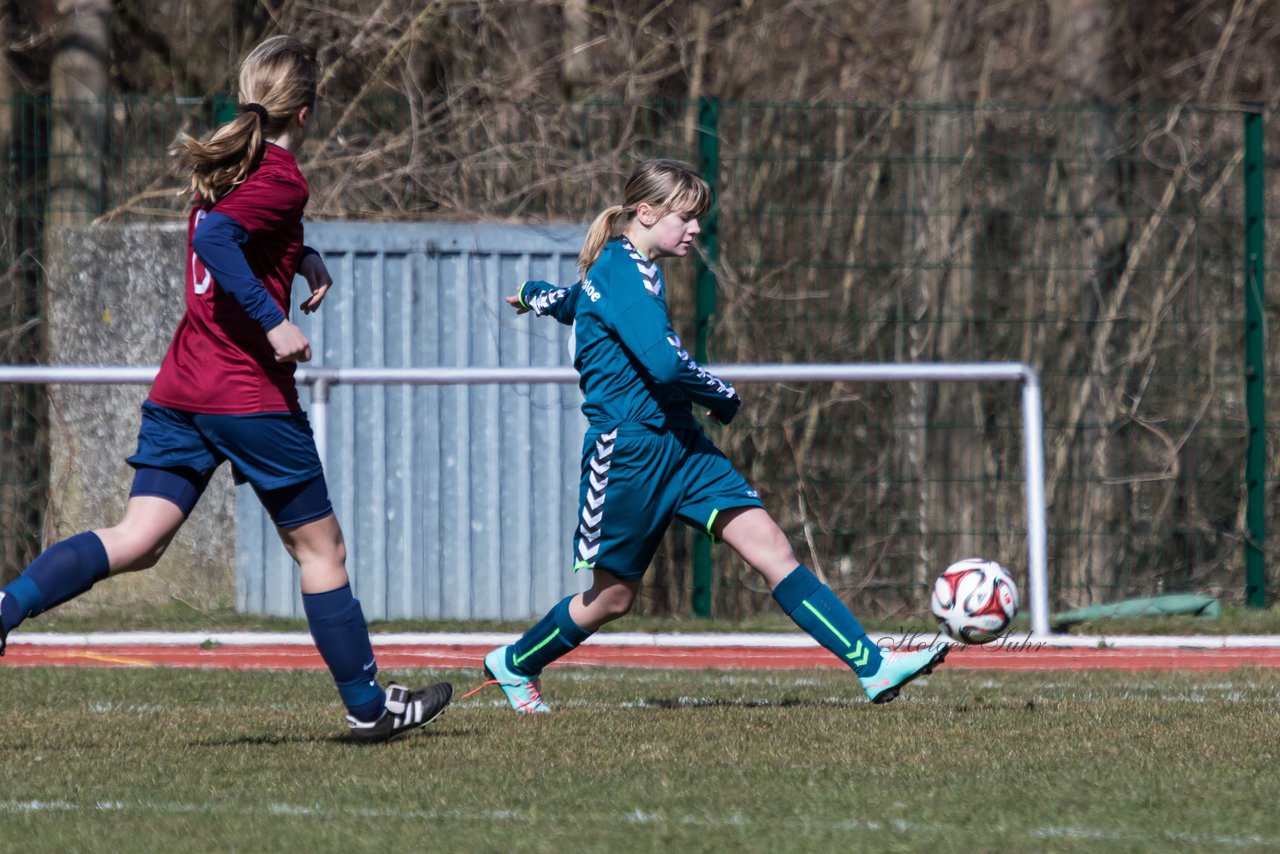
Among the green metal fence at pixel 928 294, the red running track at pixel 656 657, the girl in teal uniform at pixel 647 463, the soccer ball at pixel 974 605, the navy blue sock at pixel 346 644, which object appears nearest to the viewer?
the navy blue sock at pixel 346 644

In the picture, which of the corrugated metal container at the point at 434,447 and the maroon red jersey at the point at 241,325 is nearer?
the maroon red jersey at the point at 241,325

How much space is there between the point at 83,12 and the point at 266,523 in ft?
13.1

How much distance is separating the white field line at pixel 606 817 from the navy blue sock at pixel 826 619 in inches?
67.4

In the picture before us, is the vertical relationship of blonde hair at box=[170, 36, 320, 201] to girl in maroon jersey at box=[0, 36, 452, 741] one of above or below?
above

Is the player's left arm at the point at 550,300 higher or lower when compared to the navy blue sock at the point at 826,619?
higher

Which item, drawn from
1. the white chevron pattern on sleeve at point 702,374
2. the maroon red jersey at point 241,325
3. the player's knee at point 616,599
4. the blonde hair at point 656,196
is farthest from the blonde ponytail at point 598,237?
the maroon red jersey at point 241,325

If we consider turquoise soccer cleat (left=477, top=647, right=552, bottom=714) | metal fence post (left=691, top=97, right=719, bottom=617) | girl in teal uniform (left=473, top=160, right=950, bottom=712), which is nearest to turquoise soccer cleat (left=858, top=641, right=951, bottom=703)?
girl in teal uniform (left=473, top=160, right=950, bottom=712)

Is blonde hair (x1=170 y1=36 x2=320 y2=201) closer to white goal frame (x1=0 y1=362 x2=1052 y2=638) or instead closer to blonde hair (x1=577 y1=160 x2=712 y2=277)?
blonde hair (x1=577 y1=160 x2=712 y2=277)

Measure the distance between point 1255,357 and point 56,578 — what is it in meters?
7.18

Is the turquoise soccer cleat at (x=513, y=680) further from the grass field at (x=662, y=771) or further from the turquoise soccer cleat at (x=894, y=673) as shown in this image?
the turquoise soccer cleat at (x=894, y=673)

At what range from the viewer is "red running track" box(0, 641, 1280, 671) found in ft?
25.3

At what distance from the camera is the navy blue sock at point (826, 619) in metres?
5.77

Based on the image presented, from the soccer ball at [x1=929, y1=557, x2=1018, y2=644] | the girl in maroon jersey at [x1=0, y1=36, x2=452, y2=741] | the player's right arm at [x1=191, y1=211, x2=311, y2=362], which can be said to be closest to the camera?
the player's right arm at [x1=191, y1=211, x2=311, y2=362]

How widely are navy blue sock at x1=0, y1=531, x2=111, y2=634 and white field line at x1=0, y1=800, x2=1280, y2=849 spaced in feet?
2.09
